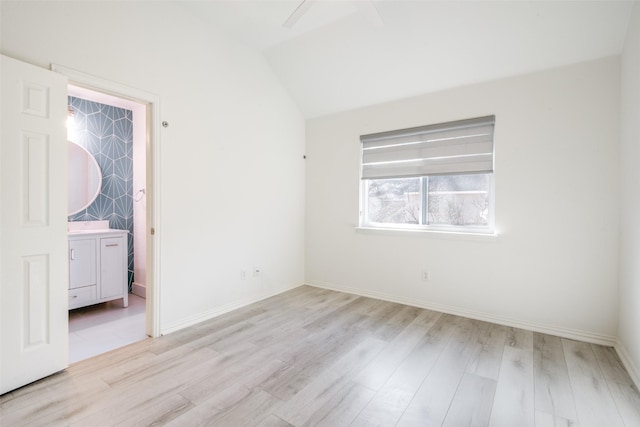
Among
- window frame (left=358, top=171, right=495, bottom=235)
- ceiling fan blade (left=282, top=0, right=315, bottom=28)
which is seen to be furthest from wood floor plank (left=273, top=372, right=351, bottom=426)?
ceiling fan blade (left=282, top=0, right=315, bottom=28)

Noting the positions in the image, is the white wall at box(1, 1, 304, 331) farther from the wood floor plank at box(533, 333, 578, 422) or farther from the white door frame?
the wood floor plank at box(533, 333, 578, 422)

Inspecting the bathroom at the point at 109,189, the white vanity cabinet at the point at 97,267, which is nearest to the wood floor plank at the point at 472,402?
the bathroom at the point at 109,189

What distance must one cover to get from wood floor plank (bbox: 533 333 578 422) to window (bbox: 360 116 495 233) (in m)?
1.10

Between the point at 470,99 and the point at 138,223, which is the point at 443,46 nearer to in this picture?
the point at 470,99

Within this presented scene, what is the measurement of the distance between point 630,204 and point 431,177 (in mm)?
1633

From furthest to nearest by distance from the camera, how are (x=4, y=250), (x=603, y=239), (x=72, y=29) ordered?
(x=603, y=239) → (x=72, y=29) → (x=4, y=250)

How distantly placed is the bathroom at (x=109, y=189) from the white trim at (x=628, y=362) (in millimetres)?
3907

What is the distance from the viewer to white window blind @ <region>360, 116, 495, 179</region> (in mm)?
3086

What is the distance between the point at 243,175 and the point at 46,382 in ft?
7.56

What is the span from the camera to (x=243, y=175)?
3.44 metres

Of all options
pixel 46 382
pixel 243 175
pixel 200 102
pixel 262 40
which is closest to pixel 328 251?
pixel 243 175

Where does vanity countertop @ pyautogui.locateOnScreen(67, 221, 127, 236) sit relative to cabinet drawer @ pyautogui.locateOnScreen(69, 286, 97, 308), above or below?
above

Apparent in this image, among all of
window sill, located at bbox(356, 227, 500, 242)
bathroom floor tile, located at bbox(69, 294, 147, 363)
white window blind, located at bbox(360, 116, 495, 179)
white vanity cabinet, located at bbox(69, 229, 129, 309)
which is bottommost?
bathroom floor tile, located at bbox(69, 294, 147, 363)

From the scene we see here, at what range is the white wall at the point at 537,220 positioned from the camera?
8.38 feet
